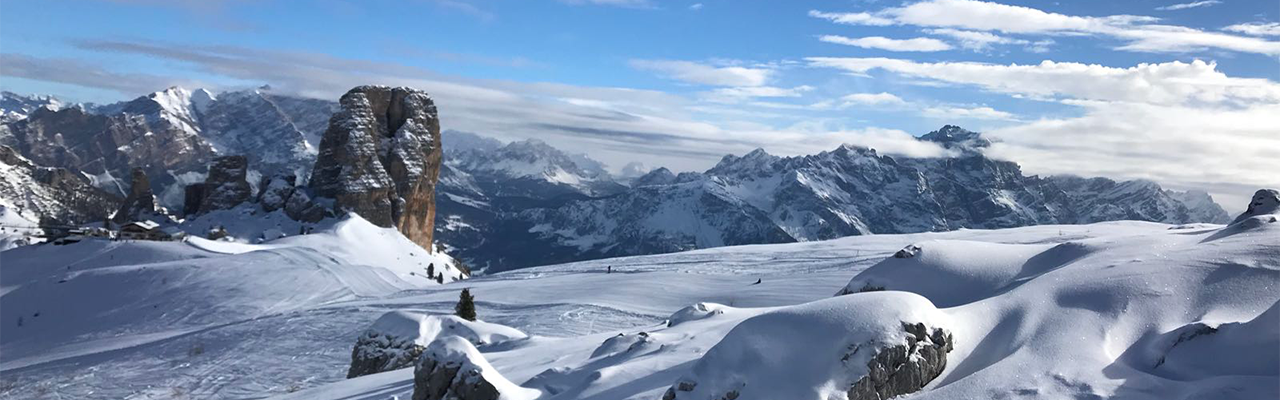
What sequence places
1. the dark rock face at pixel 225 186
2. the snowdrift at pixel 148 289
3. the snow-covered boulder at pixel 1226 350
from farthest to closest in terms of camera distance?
the dark rock face at pixel 225 186, the snowdrift at pixel 148 289, the snow-covered boulder at pixel 1226 350

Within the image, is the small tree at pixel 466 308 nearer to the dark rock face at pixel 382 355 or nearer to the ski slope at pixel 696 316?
the ski slope at pixel 696 316

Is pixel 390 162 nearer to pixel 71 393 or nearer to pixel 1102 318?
pixel 71 393

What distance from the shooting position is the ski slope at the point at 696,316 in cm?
1053

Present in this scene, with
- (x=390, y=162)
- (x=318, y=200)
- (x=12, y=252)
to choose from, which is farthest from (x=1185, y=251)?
(x=390, y=162)

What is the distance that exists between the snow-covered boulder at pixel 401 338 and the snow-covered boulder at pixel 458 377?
245 inches

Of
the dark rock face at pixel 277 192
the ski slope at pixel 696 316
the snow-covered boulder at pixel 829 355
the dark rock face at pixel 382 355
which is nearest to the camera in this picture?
the snow-covered boulder at pixel 829 355

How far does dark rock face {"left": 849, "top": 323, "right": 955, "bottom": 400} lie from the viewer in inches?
409

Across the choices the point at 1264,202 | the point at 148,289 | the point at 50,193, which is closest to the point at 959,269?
the point at 1264,202

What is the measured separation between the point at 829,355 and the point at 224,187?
2874 inches

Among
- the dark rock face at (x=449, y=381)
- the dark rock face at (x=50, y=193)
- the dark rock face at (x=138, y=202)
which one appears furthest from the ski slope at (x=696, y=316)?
the dark rock face at (x=50, y=193)

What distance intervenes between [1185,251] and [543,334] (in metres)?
17.0

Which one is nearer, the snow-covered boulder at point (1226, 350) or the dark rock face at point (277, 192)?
the snow-covered boulder at point (1226, 350)

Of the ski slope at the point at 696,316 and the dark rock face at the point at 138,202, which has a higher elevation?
the ski slope at the point at 696,316

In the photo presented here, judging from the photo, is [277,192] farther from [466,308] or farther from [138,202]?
[466,308]
